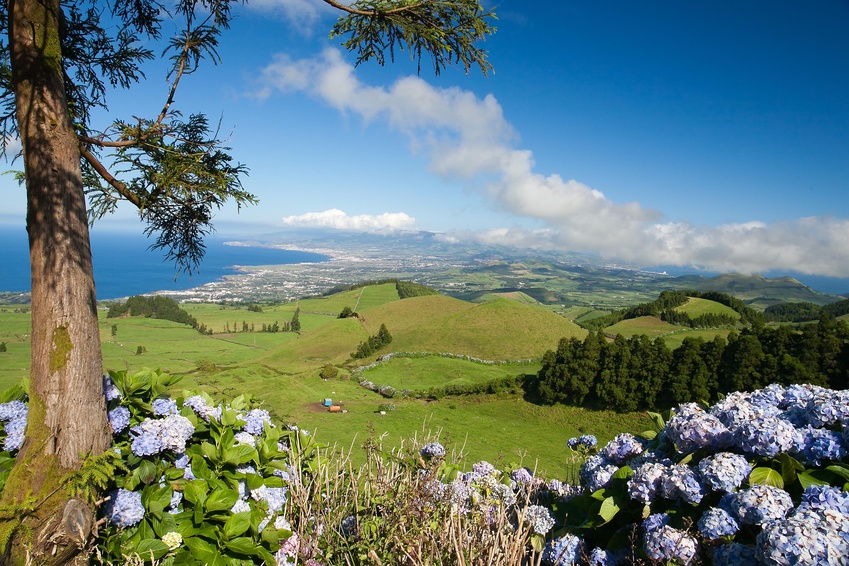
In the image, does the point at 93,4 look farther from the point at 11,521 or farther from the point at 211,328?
the point at 211,328

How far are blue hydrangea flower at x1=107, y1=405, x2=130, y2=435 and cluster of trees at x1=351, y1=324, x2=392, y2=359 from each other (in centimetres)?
4888

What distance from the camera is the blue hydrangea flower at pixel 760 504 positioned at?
1.86 metres

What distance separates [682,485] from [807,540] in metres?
0.65

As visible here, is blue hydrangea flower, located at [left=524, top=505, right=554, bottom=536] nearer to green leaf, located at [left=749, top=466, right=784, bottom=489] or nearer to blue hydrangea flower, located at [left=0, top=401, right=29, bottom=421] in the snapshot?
green leaf, located at [left=749, top=466, right=784, bottom=489]

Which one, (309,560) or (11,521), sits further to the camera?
(309,560)

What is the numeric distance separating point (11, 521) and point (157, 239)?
10.5ft

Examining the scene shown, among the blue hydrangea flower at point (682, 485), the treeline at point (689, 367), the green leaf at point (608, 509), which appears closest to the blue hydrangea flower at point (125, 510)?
the green leaf at point (608, 509)

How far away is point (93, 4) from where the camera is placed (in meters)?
4.27

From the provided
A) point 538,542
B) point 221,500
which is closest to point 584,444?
point 538,542

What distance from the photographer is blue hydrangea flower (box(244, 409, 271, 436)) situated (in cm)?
331

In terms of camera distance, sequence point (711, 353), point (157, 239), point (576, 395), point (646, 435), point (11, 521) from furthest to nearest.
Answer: point (576, 395), point (711, 353), point (157, 239), point (646, 435), point (11, 521)

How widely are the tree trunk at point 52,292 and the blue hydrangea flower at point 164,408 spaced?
0.31m

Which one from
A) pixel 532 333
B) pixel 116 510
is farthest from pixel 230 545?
pixel 532 333

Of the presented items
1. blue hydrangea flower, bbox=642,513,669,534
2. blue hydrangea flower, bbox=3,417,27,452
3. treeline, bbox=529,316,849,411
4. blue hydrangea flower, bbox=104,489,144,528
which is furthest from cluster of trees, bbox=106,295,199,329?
blue hydrangea flower, bbox=642,513,669,534
